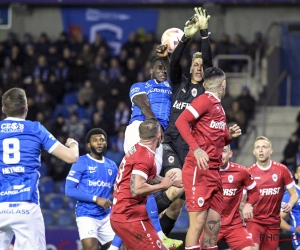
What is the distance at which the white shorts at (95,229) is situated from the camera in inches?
412

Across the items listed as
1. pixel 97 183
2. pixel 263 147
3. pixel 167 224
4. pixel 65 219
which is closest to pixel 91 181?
pixel 97 183

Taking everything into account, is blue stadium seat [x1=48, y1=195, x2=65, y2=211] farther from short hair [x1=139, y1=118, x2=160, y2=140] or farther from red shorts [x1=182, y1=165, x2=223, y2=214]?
short hair [x1=139, y1=118, x2=160, y2=140]

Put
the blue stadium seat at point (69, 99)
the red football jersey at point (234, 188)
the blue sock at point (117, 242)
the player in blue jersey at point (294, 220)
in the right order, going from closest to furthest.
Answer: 1. the blue sock at point (117, 242)
2. the red football jersey at point (234, 188)
3. the player in blue jersey at point (294, 220)
4. the blue stadium seat at point (69, 99)

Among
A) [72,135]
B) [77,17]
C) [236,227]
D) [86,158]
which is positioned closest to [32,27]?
[77,17]

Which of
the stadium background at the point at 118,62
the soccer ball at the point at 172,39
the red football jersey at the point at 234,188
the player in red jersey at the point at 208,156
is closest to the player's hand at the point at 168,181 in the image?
the player in red jersey at the point at 208,156

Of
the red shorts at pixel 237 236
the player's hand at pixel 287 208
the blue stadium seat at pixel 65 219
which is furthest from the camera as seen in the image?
the blue stadium seat at pixel 65 219

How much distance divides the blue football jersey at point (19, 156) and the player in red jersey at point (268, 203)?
12.4 feet

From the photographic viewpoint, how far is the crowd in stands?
17641 millimetres

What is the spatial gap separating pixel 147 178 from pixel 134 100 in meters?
1.77

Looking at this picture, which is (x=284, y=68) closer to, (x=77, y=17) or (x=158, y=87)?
(x=77, y=17)

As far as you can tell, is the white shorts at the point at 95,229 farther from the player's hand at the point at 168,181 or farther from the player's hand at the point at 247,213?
the player's hand at the point at 168,181

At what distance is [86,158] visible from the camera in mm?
10844

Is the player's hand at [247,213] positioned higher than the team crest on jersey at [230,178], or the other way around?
the team crest on jersey at [230,178]

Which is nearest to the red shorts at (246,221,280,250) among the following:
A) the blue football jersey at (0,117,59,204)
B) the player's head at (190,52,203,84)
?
the player's head at (190,52,203,84)
